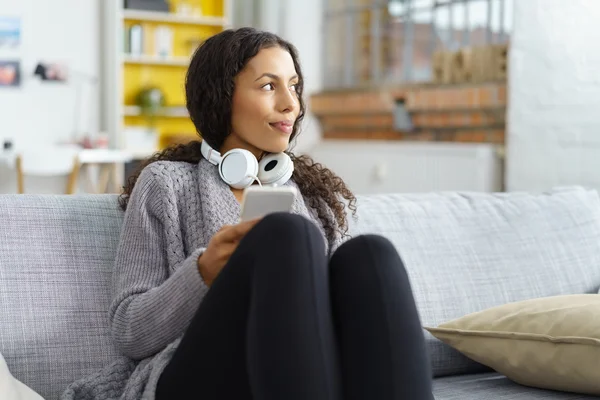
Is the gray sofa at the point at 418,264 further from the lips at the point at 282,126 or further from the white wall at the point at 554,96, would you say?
the white wall at the point at 554,96

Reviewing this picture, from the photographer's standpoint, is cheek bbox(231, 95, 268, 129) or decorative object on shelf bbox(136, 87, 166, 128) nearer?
cheek bbox(231, 95, 268, 129)

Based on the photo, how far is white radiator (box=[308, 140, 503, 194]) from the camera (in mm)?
4855

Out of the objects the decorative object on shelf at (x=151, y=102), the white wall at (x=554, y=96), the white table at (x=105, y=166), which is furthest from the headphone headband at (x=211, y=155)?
the decorative object on shelf at (x=151, y=102)

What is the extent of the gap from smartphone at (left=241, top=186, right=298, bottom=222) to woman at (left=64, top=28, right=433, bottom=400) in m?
0.03

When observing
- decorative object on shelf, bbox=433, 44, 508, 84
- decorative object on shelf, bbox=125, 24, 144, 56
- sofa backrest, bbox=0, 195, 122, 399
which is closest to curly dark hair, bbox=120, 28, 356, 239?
sofa backrest, bbox=0, 195, 122, 399

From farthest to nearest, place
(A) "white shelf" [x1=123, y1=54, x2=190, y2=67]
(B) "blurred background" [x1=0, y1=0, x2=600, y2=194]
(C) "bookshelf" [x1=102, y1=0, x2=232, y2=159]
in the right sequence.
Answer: (A) "white shelf" [x1=123, y1=54, x2=190, y2=67] → (C) "bookshelf" [x1=102, y1=0, x2=232, y2=159] → (B) "blurred background" [x1=0, y1=0, x2=600, y2=194]

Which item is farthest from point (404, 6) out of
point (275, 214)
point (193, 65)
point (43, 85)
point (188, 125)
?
point (275, 214)

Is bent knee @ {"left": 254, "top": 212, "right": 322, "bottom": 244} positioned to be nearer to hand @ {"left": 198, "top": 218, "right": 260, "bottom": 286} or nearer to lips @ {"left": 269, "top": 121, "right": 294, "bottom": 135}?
hand @ {"left": 198, "top": 218, "right": 260, "bottom": 286}

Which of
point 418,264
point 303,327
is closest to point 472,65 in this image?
point 418,264

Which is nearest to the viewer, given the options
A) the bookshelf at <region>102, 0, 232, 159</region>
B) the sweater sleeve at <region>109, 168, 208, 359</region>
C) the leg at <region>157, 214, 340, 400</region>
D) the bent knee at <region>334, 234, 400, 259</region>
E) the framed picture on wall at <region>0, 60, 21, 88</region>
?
the leg at <region>157, 214, 340, 400</region>

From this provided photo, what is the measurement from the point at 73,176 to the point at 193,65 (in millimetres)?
3484

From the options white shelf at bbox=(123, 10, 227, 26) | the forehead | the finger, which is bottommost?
the finger

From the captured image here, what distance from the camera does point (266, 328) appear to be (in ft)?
4.00

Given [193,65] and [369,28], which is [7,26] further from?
→ [193,65]
